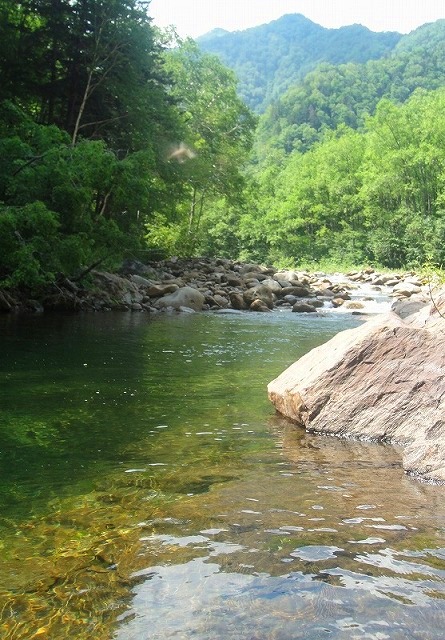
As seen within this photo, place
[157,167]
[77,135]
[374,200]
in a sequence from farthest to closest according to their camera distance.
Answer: [374,200], [157,167], [77,135]

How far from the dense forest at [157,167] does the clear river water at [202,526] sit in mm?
4016

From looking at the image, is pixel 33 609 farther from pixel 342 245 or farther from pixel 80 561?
pixel 342 245

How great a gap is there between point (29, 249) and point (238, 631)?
38.2 ft

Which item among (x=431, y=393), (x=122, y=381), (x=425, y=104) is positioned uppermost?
(x=425, y=104)

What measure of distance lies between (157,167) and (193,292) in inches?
208

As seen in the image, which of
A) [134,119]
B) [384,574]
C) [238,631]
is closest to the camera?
[238,631]

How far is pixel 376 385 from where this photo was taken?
19.5ft

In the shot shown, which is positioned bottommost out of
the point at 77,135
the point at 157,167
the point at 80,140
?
the point at 157,167

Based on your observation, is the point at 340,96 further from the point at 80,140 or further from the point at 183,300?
the point at 80,140

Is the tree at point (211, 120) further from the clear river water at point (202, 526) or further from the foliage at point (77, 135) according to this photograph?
the clear river water at point (202, 526)

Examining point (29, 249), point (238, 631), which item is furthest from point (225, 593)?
point (29, 249)

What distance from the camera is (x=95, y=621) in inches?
99.9

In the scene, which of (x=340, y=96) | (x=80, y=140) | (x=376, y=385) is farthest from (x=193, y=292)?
(x=340, y=96)

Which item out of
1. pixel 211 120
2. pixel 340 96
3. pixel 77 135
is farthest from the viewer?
pixel 340 96
